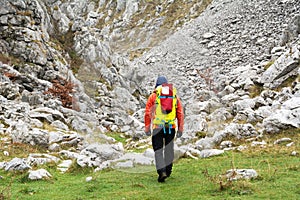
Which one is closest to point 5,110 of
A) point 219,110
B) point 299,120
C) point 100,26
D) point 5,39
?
point 5,39

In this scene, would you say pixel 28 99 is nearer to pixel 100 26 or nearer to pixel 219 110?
pixel 219 110

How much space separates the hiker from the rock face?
0.83 m

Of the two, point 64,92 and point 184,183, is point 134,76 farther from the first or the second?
point 64,92

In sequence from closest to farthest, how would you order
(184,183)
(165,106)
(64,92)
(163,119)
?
(165,106) < (163,119) < (184,183) < (64,92)

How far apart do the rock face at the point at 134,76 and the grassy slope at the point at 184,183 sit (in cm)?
110

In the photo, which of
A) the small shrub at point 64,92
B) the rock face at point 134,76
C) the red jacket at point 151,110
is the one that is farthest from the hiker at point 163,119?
the small shrub at point 64,92

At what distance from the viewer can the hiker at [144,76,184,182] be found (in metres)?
9.38

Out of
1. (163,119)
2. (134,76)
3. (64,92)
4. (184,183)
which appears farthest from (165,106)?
(64,92)

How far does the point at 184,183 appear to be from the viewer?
9.83 m

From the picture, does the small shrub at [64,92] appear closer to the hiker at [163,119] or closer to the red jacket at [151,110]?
the hiker at [163,119]

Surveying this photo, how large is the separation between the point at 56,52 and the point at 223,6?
31398 millimetres

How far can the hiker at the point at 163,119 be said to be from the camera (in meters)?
9.38

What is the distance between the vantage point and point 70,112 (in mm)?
25250

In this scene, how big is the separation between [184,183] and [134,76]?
5224 millimetres
